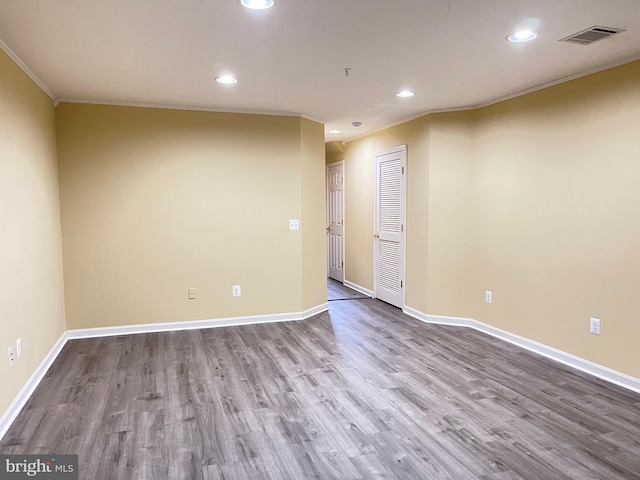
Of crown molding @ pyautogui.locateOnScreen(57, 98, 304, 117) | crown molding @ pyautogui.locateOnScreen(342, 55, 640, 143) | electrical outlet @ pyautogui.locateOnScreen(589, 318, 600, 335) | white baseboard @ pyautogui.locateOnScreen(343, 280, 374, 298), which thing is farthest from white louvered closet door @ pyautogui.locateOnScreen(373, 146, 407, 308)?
electrical outlet @ pyautogui.locateOnScreen(589, 318, 600, 335)

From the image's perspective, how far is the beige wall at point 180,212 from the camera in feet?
14.6

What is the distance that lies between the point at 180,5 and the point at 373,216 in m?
4.36

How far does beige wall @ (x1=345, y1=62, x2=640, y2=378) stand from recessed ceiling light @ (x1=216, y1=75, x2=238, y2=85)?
2.26 m

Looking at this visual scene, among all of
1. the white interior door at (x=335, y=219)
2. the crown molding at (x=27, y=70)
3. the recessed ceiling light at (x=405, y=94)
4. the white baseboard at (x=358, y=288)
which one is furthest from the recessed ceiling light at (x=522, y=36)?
the white interior door at (x=335, y=219)

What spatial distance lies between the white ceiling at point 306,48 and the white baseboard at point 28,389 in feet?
7.40

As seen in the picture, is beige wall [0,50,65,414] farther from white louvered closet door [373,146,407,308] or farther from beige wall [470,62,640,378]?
beige wall [470,62,640,378]

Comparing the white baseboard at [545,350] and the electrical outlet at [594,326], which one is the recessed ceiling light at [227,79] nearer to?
the white baseboard at [545,350]

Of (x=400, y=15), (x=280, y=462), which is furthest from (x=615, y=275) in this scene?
(x=280, y=462)

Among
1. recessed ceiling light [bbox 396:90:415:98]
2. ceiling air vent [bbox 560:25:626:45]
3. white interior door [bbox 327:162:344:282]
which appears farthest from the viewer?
white interior door [bbox 327:162:344:282]

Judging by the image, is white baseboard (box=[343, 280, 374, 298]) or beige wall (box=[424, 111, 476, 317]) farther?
white baseboard (box=[343, 280, 374, 298])

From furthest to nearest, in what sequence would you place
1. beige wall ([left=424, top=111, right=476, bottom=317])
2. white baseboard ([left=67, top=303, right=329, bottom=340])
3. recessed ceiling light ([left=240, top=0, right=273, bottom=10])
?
beige wall ([left=424, top=111, right=476, bottom=317])
white baseboard ([left=67, top=303, right=329, bottom=340])
recessed ceiling light ([left=240, top=0, right=273, bottom=10])

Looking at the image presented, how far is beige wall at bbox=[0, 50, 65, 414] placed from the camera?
281cm

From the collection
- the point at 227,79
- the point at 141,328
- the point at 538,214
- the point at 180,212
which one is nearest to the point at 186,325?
the point at 141,328

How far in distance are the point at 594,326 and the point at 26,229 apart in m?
4.35
